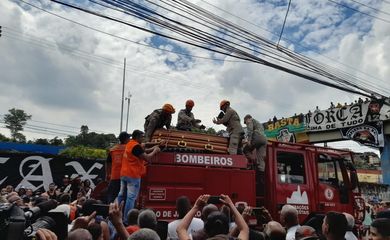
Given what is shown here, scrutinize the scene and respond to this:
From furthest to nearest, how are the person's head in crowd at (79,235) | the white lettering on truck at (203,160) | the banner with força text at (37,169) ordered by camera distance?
the banner with força text at (37,169) → the white lettering on truck at (203,160) → the person's head in crowd at (79,235)

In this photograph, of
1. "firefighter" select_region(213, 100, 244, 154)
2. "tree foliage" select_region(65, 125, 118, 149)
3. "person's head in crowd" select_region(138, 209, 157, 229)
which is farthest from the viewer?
"tree foliage" select_region(65, 125, 118, 149)

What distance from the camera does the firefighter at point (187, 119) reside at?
7992mm

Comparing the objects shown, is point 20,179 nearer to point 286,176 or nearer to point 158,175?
point 158,175

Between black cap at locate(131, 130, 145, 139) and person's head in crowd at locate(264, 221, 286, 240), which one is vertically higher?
black cap at locate(131, 130, 145, 139)

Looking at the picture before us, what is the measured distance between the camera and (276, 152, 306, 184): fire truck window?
8.02 meters

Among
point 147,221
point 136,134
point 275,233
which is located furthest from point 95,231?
point 136,134

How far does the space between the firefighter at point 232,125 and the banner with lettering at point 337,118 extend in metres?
12.9

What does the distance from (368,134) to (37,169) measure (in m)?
15.1

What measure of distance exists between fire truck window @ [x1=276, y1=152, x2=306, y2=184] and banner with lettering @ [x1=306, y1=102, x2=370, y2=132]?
12.2m

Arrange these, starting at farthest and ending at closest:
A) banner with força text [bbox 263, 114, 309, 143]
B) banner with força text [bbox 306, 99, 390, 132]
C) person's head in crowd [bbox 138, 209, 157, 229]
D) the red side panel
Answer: banner with força text [bbox 263, 114, 309, 143] < banner with força text [bbox 306, 99, 390, 132] < the red side panel < person's head in crowd [bbox 138, 209, 157, 229]

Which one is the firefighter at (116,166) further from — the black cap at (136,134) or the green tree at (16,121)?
the green tree at (16,121)

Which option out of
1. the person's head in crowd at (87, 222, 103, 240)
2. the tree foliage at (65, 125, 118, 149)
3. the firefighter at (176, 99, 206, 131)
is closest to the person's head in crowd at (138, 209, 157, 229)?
the person's head in crowd at (87, 222, 103, 240)

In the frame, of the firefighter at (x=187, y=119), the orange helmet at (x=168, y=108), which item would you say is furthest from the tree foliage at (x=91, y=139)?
the orange helmet at (x=168, y=108)

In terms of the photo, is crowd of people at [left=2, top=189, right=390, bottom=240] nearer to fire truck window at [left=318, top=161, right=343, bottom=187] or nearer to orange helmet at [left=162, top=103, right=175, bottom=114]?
orange helmet at [left=162, top=103, right=175, bottom=114]
